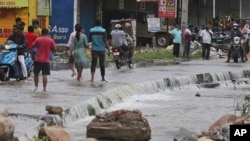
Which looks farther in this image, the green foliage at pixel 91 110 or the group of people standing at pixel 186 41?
the group of people standing at pixel 186 41

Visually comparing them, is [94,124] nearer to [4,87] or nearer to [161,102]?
[4,87]

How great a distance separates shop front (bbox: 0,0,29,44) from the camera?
3416cm

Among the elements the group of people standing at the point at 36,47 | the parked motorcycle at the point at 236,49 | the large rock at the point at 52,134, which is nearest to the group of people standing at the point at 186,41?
the parked motorcycle at the point at 236,49

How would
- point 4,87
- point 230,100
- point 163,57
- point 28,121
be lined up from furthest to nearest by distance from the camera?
point 163,57
point 230,100
point 4,87
point 28,121

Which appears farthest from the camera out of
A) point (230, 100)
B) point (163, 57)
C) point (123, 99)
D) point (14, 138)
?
point (163, 57)

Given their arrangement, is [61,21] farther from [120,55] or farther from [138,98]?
[138,98]

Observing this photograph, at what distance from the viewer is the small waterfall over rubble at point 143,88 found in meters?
13.2

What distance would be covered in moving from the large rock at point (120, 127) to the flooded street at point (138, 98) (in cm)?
36

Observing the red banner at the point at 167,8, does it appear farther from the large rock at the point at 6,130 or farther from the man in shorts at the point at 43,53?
the large rock at the point at 6,130

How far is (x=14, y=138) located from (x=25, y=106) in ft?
12.2

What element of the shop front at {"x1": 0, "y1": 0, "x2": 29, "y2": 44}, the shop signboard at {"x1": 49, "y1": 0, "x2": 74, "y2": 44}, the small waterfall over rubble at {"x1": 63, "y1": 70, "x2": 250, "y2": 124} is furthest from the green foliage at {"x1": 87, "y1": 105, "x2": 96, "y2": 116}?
the shop signboard at {"x1": 49, "y1": 0, "x2": 74, "y2": 44}

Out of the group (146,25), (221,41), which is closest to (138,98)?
(221,41)

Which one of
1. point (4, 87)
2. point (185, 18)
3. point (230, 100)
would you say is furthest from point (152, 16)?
point (4, 87)

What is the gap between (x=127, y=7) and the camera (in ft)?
136
